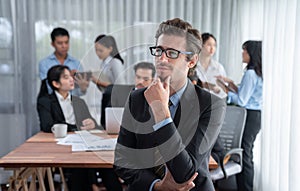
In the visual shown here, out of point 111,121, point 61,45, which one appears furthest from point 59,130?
point 61,45

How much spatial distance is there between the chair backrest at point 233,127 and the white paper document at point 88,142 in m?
1.23

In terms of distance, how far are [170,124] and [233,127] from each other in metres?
1.91

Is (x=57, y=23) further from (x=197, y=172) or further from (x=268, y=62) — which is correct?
(x=197, y=172)

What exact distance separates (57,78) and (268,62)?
165 centimetres

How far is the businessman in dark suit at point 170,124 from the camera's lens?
0.96 meters

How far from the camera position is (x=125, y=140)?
3.65 feet

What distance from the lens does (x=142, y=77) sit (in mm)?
1240

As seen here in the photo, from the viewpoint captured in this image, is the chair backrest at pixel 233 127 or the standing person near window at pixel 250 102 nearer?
the chair backrest at pixel 233 127

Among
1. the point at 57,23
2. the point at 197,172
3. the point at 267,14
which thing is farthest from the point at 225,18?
the point at 197,172

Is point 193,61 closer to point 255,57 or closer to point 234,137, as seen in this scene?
point 234,137

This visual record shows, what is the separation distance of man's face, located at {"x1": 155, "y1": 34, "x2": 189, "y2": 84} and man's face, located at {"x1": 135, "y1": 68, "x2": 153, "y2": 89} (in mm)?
218

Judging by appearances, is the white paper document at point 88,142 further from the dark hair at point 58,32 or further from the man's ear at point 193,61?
the dark hair at point 58,32

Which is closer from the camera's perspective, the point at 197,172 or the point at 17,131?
the point at 197,172

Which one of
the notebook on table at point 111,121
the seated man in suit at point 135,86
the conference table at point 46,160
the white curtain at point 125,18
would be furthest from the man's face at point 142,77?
the white curtain at point 125,18
